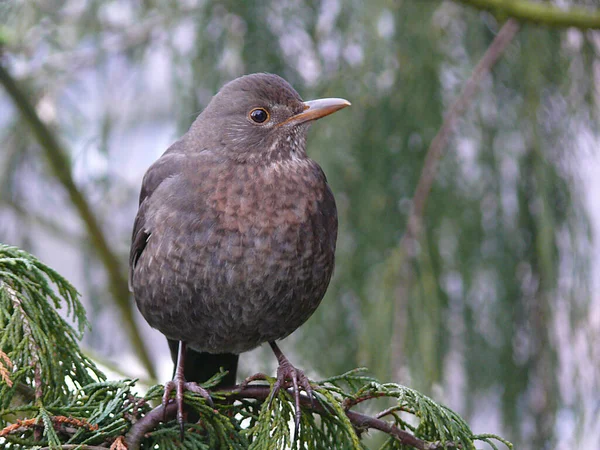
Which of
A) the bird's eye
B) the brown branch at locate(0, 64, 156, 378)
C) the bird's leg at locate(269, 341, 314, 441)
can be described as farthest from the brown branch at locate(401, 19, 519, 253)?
the brown branch at locate(0, 64, 156, 378)

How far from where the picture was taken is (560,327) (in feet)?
9.77

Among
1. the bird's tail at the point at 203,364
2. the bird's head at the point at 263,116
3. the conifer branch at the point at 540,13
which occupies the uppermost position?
the conifer branch at the point at 540,13

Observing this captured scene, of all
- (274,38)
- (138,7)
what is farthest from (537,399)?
(138,7)

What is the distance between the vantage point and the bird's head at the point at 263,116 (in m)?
2.55

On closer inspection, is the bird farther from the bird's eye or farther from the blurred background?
the blurred background

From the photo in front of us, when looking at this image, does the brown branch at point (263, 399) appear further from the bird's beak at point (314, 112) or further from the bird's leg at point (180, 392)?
the bird's beak at point (314, 112)

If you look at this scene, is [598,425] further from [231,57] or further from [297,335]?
[231,57]

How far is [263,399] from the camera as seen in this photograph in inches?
75.4

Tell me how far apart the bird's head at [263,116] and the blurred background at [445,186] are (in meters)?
0.46

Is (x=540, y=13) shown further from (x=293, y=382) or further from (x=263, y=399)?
(x=263, y=399)

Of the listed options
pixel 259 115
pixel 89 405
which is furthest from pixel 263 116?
pixel 89 405

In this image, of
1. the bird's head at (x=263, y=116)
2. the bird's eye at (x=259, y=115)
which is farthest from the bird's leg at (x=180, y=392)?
the bird's eye at (x=259, y=115)

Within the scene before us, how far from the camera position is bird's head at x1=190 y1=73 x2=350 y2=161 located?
8.36ft

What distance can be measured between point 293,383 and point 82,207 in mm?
1937
